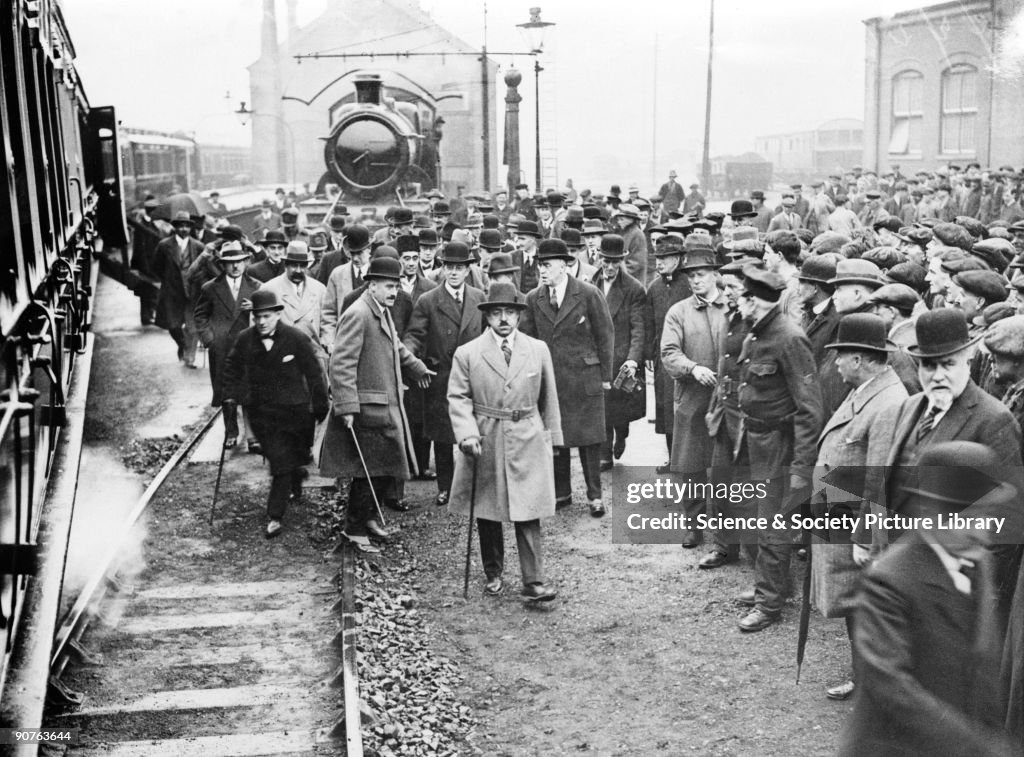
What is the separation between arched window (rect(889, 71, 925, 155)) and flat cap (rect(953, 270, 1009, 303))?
22811mm

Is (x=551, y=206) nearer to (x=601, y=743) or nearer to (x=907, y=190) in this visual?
(x=907, y=190)

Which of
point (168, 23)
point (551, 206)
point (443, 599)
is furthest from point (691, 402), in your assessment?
point (168, 23)

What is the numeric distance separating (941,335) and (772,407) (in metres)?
1.97

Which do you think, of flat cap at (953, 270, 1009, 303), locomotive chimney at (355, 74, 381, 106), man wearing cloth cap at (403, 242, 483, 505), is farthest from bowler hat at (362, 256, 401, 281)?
locomotive chimney at (355, 74, 381, 106)

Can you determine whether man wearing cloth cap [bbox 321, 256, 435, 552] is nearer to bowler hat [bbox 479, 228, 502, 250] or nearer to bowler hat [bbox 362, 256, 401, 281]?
bowler hat [bbox 362, 256, 401, 281]

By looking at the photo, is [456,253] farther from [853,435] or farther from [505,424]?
[853,435]

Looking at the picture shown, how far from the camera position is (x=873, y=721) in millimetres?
3061

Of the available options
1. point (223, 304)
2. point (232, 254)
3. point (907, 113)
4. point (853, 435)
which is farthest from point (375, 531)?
point (907, 113)

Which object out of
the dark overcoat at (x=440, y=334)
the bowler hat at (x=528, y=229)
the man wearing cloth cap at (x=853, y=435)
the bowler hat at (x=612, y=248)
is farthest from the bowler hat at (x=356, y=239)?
the man wearing cloth cap at (x=853, y=435)

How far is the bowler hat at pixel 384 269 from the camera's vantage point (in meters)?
8.11

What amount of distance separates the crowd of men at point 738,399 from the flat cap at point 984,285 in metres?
0.02

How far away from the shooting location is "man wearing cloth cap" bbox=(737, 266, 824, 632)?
6.55 m

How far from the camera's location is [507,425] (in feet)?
23.5

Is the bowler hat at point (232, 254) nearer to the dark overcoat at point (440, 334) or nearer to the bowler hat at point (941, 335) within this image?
the dark overcoat at point (440, 334)
